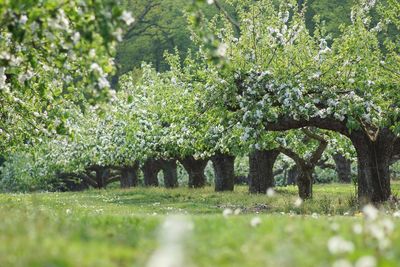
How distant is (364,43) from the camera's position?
85.8ft

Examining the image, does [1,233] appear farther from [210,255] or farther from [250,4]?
[250,4]

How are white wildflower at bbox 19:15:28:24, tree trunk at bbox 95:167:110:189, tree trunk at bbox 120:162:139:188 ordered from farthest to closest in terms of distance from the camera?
tree trunk at bbox 95:167:110:189 → tree trunk at bbox 120:162:139:188 → white wildflower at bbox 19:15:28:24

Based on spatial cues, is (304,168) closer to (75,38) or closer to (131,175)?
(75,38)

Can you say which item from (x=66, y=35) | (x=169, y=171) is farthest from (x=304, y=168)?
(x=169, y=171)

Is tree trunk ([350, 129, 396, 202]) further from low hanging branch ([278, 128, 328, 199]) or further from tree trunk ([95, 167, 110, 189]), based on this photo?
tree trunk ([95, 167, 110, 189])

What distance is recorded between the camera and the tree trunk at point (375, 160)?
26891 millimetres

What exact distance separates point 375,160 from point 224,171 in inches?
807

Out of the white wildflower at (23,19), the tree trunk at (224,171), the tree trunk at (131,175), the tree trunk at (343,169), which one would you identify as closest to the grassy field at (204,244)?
the white wildflower at (23,19)

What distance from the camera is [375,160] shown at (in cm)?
2697

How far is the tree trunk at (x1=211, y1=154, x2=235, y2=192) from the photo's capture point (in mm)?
46219

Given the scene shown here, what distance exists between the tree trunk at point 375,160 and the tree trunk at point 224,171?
19549 millimetres

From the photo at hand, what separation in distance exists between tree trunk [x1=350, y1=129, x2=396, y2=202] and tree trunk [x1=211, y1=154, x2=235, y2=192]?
1955cm

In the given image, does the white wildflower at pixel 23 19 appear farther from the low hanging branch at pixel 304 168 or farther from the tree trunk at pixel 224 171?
the tree trunk at pixel 224 171

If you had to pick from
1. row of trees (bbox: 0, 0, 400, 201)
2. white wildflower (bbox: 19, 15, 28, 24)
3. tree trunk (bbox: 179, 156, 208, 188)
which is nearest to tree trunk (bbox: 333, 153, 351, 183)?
tree trunk (bbox: 179, 156, 208, 188)
